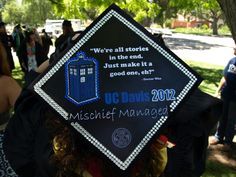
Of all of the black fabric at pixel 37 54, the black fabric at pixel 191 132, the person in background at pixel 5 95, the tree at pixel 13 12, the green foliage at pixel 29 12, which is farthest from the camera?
the tree at pixel 13 12

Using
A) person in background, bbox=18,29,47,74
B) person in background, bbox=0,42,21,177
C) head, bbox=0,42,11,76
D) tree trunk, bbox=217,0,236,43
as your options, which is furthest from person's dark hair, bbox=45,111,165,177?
person in background, bbox=18,29,47,74

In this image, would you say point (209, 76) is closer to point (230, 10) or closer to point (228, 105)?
point (228, 105)

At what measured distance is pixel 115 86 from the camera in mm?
1562

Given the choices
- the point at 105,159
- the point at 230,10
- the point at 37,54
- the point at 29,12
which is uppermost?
the point at 230,10

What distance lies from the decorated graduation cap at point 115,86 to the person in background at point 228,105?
3962 mm

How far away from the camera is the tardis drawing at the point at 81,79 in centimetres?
154

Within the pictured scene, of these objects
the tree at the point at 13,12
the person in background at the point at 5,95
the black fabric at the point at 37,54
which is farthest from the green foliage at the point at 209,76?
the tree at the point at 13,12

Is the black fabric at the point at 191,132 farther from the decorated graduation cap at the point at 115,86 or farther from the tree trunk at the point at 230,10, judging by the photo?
the tree trunk at the point at 230,10

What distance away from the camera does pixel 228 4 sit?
413 cm

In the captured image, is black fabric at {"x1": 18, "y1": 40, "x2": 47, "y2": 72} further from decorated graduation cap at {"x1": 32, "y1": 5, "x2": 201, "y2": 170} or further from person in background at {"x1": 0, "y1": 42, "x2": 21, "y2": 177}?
decorated graduation cap at {"x1": 32, "y1": 5, "x2": 201, "y2": 170}

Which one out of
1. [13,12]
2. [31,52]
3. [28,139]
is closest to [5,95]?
[28,139]

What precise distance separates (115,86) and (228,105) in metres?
4.31

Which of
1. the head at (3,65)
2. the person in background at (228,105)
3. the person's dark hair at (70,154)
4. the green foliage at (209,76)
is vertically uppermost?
the head at (3,65)

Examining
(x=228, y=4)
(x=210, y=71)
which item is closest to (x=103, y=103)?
(x=228, y=4)
